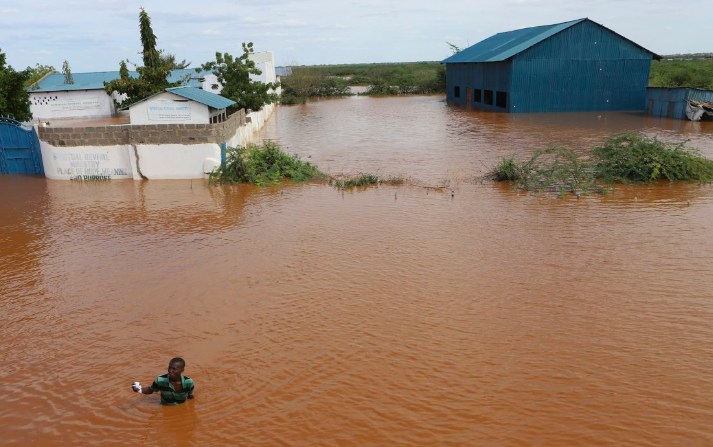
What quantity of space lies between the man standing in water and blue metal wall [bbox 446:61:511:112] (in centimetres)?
3592

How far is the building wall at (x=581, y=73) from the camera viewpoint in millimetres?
36844

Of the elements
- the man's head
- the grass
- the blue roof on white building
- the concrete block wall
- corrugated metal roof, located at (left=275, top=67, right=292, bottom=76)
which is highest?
corrugated metal roof, located at (left=275, top=67, right=292, bottom=76)

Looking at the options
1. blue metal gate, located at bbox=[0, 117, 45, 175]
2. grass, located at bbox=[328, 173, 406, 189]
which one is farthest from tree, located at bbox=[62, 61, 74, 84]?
grass, located at bbox=[328, 173, 406, 189]

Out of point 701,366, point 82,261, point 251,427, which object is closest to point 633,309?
point 701,366

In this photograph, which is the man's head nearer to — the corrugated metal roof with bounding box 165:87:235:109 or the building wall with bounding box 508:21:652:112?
the corrugated metal roof with bounding box 165:87:235:109

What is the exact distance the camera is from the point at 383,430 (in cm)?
613

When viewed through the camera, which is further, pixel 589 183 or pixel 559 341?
pixel 589 183

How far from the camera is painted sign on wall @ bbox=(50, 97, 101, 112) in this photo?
38156 mm

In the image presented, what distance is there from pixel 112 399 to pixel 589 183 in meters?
14.8

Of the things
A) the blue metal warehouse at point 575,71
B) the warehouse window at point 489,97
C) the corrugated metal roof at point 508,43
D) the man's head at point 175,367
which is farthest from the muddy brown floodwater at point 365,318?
the warehouse window at point 489,97

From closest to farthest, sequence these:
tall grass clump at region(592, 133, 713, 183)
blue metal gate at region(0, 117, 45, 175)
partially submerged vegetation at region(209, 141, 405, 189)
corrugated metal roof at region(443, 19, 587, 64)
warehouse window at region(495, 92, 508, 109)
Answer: tall grass clump at region(592, 133, 713, 183), partially submerged vegetation at region(209, 141, 405, 189), blue metal gate at region(0, 117, 45, 175), corrugated metal roof at region(443, 19, 587, 64), warehouse window at region(495, 92, 508, 109)

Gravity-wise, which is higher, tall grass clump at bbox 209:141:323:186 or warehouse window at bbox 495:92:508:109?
warehouse window at bbox 495:92:508:109

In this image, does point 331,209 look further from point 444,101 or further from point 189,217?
point 444,101

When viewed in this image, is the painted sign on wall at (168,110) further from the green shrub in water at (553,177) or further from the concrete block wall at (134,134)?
the green shrub in water at (553,177)
